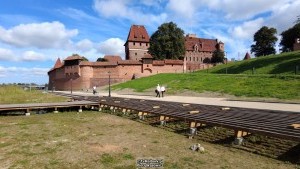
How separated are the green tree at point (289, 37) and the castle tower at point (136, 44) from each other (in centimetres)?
3671

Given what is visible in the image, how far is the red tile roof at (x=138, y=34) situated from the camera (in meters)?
84.1

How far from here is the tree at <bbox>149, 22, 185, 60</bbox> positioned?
7112 cm

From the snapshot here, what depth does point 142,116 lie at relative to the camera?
1496 centimetres

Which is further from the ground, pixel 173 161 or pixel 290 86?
pixel 290 86

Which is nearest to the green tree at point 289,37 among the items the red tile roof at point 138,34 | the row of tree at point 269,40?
the row of tree at point 269,40

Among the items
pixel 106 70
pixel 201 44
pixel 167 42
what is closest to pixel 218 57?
pixel 201 44

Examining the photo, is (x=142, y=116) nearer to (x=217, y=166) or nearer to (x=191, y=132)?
(x=191, y=132)

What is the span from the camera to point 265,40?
77250 millimetres

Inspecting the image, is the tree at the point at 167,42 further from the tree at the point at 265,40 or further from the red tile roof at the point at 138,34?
the tree at the point at 265,40

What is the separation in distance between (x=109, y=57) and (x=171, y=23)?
20.1 m

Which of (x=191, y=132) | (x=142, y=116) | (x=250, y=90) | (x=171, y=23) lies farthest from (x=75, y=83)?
(x=191, y=132)

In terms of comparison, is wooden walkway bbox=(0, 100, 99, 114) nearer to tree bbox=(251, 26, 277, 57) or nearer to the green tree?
the green tree

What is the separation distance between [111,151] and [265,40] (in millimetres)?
77103

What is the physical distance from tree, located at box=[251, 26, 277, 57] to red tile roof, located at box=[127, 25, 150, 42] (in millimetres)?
30346
